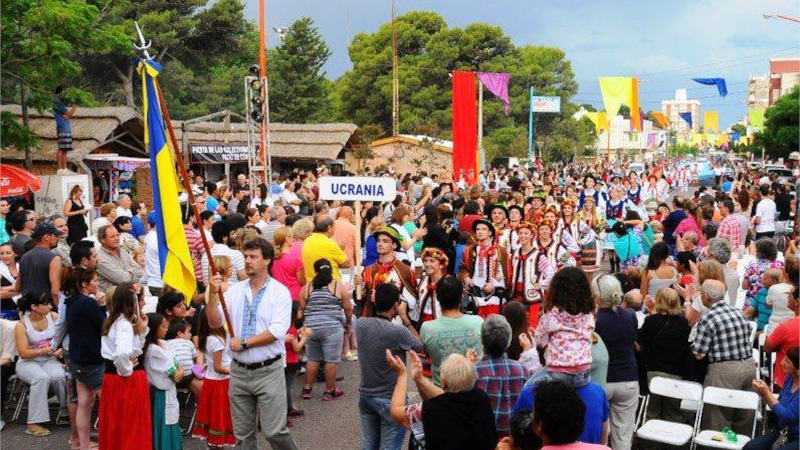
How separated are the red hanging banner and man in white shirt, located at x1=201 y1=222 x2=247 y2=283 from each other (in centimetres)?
1672

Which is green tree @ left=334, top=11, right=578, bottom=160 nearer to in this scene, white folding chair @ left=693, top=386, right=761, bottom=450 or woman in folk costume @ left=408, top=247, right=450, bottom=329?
woman in folk costume @ left=408, top=247, right=450, bottom=329

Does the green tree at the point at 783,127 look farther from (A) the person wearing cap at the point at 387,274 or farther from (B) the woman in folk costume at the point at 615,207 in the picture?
(A) the person wearing cap at the point at 387,274

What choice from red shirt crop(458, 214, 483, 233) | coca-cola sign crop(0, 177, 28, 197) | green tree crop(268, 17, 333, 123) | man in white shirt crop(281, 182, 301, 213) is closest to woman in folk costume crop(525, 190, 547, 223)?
red shirt crop(458, 214, 483, 233)

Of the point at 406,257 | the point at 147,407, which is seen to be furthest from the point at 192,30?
the point at 147,407

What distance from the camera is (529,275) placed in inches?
373

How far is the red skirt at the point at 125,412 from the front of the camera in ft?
22.5

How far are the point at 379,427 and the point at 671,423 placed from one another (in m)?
2.31

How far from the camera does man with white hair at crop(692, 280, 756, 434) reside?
7086 millimetres

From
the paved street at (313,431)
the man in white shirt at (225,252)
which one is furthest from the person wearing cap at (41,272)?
the man in white shirt at (225,252)

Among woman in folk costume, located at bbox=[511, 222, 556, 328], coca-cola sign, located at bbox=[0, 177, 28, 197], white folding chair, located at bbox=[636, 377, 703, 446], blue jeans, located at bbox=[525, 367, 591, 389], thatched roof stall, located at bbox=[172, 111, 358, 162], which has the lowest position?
white folding chair, located at bbox=[636, 377, 703, 446]

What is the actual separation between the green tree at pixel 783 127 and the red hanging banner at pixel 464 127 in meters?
25.9

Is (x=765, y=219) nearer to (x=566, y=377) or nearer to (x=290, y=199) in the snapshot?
(x=290, y=199)

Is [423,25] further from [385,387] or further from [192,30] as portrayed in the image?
[385,387]

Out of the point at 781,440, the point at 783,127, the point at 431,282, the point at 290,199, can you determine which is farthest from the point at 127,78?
the point at 781,440
